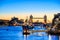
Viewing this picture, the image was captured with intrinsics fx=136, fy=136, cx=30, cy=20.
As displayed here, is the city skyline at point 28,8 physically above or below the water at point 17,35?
above

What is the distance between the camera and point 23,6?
2.27 meters

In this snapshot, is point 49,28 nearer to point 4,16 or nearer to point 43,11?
point 43,11

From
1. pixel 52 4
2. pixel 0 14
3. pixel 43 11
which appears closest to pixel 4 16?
pixel 0 14

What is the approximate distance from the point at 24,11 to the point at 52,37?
2.07 ft

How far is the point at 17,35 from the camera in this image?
2.23 metres

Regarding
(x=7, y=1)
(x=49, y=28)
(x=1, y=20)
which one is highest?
(x=7, y=1)

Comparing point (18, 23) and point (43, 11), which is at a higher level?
point (43, 11)

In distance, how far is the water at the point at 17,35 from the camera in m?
2.21

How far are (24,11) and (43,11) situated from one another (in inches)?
12.5

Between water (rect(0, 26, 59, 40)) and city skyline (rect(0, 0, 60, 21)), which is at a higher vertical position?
city skyline (rect(0, 0, 60, 21))

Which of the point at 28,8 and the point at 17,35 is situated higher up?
the point at 28,8

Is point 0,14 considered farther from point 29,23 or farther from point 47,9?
point 47,9

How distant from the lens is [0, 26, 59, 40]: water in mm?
2205

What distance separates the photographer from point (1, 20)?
2260 millimetres
